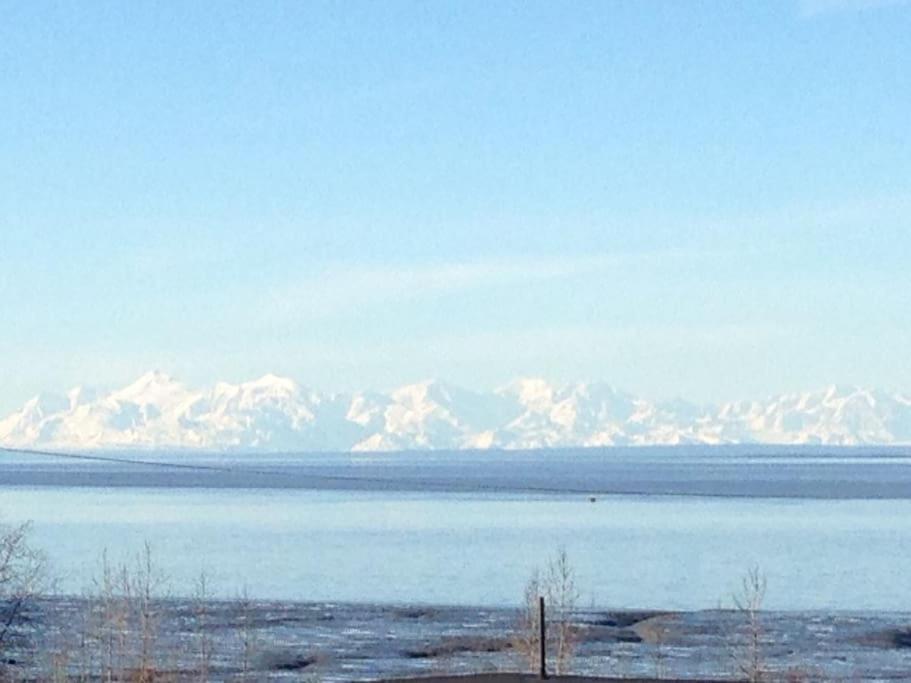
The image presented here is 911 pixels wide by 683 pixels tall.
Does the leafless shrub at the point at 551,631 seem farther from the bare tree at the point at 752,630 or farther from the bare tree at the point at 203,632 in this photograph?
the bare tree at the point at 203,632

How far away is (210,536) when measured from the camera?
75500 millimetres

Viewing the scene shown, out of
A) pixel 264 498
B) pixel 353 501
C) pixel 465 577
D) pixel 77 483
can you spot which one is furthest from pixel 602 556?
pixel 77 483

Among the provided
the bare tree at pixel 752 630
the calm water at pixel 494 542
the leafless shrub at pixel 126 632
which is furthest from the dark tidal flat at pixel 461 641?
the calm water at pixel 494 542

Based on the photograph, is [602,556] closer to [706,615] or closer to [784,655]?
[706,615]

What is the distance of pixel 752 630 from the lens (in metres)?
33.0

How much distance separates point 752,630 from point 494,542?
37.8m

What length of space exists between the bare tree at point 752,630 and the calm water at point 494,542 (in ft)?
2.45

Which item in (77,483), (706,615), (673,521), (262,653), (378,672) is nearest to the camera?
(378,672)

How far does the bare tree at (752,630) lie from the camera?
101ft

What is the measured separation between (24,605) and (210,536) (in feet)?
99.9

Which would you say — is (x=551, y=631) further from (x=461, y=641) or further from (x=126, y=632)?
(x=126, y=632)

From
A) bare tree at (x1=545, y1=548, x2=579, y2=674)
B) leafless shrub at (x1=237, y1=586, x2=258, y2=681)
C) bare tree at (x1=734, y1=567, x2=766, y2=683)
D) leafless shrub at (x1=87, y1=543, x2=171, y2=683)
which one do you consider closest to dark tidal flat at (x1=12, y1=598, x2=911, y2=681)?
leafless shrub at (x1=237, y1=586, x2=258, y2=681)

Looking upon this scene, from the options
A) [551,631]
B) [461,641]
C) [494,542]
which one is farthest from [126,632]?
[494,542]

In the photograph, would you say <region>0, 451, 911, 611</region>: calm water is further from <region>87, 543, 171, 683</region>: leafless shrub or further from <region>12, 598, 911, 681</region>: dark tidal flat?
<region>87, 543, 171, 683</region>: leafless shrub
